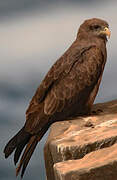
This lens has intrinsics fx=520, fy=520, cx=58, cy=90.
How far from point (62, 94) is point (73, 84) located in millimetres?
257

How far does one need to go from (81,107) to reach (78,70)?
652 mm

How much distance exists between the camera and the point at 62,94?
898 centimetres

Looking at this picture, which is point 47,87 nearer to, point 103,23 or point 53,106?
point 53,106

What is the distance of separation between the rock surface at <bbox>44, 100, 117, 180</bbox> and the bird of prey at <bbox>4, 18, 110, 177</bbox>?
1.19 feet

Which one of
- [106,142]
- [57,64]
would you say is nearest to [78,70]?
[57,64]

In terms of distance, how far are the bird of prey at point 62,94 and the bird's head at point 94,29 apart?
303 millimetres

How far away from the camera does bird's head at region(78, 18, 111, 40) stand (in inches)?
372

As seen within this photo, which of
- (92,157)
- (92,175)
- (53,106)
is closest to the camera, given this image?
(92,175)

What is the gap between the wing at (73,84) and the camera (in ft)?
29.4

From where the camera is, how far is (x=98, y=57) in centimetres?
907

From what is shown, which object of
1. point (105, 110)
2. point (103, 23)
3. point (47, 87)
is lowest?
point (105, 110)

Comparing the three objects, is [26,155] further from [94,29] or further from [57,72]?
[94,29]

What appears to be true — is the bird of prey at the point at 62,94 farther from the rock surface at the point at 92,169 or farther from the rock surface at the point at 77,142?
the rock surface at the point at 92,169

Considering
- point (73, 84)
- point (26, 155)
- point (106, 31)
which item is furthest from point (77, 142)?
point (106, 31)
